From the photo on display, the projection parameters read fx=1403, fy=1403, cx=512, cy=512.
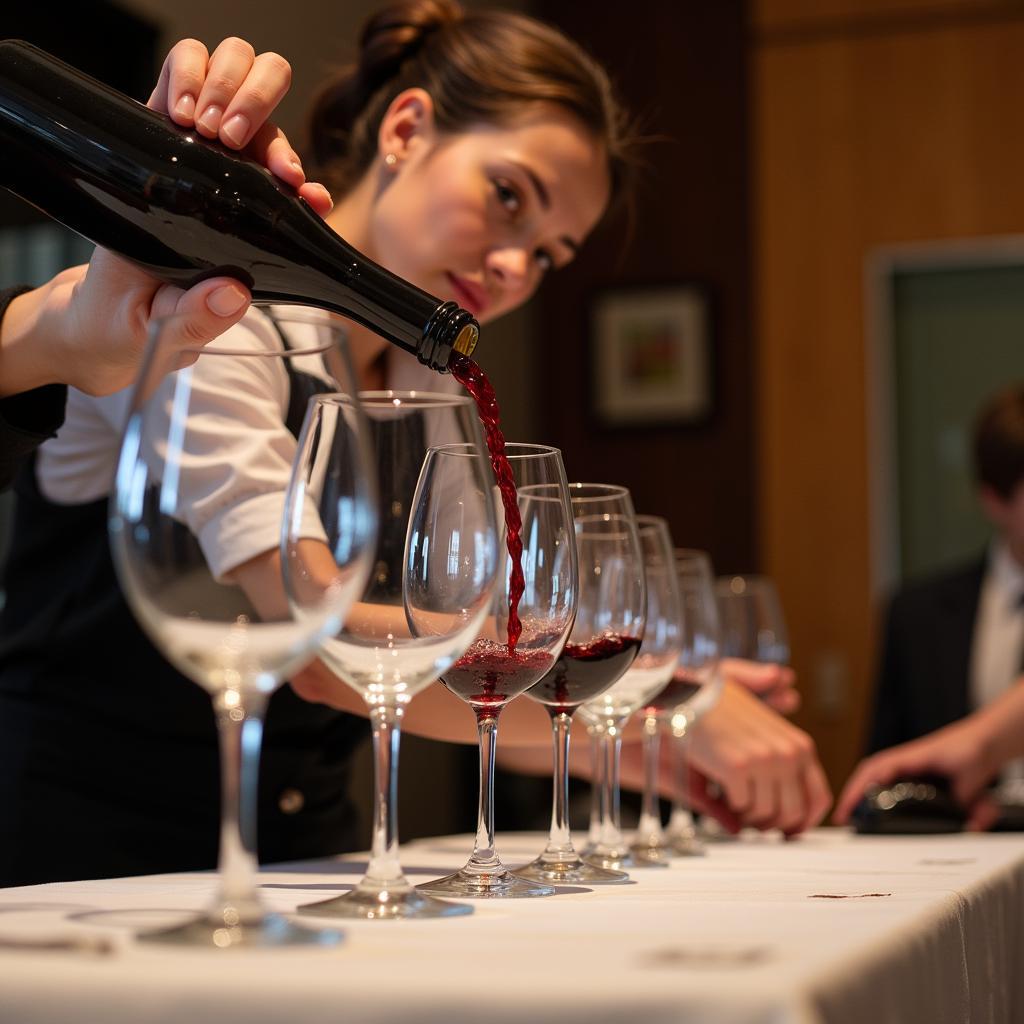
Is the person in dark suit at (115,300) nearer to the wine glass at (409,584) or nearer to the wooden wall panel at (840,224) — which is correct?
the wine glass at (409,584)

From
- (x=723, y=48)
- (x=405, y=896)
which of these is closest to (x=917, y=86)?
(x=723, y=48)

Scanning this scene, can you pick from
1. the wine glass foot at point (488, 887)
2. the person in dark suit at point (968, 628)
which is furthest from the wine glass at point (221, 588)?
the person in dark suit at point (968, 628)

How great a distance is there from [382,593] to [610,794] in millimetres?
431

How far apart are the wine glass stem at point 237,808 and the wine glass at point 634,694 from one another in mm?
454

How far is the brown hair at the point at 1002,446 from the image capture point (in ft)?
9.80

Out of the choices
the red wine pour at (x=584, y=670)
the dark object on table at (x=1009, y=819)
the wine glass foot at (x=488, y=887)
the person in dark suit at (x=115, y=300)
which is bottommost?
the dark object on table at (x=1009, y=819)

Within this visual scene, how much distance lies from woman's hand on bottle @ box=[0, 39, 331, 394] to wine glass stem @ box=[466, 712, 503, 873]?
278 mm

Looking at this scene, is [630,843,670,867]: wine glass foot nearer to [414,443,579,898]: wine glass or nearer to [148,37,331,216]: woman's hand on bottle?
[414,443,579,898]: wine glass

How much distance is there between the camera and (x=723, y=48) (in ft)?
14.3

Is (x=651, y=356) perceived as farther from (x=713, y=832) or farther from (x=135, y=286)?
(x=135, y=286)

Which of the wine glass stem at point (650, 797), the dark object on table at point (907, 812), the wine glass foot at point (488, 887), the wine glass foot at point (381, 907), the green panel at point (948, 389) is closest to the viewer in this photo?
the wine glass foot at point (381, 907)

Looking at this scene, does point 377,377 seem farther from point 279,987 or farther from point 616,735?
point 279,987

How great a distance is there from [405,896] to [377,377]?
0.95m

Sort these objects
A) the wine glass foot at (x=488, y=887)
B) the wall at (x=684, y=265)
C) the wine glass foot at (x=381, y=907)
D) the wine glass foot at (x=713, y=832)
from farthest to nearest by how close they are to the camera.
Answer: the wall at (x=684, y=265) < the wine glass foot at (x=713, y=832) < the wine glass foot at (x=488, y=887) < the wine glass foot at (x=381, y=907)
